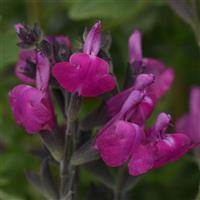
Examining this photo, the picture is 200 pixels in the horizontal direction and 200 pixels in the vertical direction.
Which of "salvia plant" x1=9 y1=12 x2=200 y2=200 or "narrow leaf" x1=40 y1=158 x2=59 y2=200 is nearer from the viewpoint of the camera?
"salvia plant" x1=9 y1=12 x2=200 y2=200

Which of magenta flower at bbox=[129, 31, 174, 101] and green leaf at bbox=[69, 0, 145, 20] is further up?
green leaf at bbox=[69, 0, 145, 20]

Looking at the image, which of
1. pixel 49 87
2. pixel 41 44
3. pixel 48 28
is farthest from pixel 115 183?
pixel 48 28

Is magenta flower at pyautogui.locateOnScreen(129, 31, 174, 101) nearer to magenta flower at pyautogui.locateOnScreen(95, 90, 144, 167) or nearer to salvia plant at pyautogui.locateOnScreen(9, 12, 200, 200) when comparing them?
salvia plant at pyautogui.locateOnScreen(9, 12, 200, 200)

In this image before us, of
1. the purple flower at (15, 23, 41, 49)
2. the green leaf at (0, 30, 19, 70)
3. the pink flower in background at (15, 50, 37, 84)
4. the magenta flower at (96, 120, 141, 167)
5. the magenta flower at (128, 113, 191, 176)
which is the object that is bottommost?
the magenta flower at (128, 113, 191, 176)

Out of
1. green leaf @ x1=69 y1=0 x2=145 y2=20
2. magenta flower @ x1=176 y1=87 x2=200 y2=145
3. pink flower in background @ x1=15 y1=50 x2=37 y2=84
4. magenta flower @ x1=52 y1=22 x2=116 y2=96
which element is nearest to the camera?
magenta flower @ x1=52 y1=22 x2=116 y2=96

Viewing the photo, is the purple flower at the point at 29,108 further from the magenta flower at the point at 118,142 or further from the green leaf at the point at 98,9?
the green leaf at the point at 98,9

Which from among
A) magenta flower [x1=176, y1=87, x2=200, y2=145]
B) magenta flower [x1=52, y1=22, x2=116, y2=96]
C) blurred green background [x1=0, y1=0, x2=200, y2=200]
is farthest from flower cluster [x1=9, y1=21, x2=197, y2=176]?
blurred green background [x1=0, y1=0, x2=200, y2=200]

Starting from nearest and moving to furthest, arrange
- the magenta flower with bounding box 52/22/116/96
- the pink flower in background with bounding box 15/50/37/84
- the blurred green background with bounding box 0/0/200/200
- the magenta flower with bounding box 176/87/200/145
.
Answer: the magenta flower with bounding box 52/22/116/96 → the pink flower in background with bounding box 15/50/37/84 → the magenta flower with bounding box 176/87/200/145 → the blurred green background with bounding box 0/0/200/200
